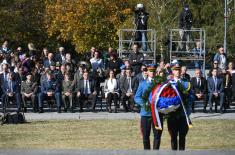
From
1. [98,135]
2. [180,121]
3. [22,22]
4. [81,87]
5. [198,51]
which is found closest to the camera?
[180,121]

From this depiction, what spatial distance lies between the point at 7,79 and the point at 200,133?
7.72 metres

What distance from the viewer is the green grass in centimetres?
1798

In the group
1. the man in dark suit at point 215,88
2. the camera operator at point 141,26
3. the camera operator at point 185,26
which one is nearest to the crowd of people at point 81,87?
the man in dark suit at point 215,88

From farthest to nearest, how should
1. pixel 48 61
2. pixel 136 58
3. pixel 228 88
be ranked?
1. pixel 136 58
2. pixel 48 61
3. pixel 228 88

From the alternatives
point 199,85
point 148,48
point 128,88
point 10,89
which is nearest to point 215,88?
point 199,85

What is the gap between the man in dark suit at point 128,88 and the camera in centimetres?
2488

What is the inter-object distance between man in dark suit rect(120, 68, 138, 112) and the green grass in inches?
89.1

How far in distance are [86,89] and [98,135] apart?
5.68m

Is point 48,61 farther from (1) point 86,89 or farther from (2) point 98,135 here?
(2) point 98,135

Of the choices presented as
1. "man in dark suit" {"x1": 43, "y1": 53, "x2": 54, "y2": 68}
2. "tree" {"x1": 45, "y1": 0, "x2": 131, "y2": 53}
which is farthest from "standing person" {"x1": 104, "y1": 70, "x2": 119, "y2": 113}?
"tree" {"x1": 45, "y1": 0, "x2": 131, "y2": 53}

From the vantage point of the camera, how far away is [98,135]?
65.1ft

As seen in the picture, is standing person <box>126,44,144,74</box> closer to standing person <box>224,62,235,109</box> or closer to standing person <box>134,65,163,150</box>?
standing person <box>224,62,235,109</box>

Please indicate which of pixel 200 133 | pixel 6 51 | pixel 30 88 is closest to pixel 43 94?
pixel 30 88

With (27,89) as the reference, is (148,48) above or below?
above
